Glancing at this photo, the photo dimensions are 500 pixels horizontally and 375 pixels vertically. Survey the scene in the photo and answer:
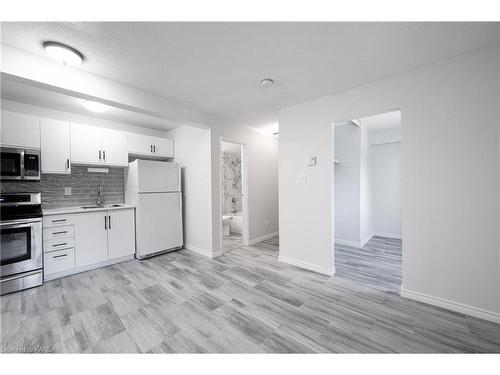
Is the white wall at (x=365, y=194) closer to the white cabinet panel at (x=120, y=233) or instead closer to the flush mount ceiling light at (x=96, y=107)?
the white cabinet panel at (x=120, y=233)

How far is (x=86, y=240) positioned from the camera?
2.83m

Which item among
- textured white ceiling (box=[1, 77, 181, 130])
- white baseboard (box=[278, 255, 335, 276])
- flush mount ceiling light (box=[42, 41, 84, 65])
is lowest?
white baseboard (box=[278, 255, 335, 276])

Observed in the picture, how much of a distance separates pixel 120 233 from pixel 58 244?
72 cm

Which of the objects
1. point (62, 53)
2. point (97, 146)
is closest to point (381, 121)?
point (62, 53)

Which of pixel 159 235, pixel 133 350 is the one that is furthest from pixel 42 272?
pixel 133 350

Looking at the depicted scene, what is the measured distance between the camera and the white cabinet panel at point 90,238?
277cm

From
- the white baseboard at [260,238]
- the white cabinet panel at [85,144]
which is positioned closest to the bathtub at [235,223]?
the white baseboard at [260,238]

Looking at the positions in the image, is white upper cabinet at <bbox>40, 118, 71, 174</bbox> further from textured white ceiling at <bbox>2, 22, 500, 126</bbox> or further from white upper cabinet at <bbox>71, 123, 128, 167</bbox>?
textured white ceiling at <bbox>2, 22, 500, 126</bbox>

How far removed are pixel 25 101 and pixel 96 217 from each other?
6.17ft

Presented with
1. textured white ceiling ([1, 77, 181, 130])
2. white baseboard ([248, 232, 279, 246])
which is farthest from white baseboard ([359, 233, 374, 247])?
textured white ceiling ([1, 77, 181, 130])

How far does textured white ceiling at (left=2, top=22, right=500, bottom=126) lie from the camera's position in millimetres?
1480

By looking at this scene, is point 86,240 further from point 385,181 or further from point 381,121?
point 385,181

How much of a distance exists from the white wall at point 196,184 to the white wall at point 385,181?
3946 millimetres
